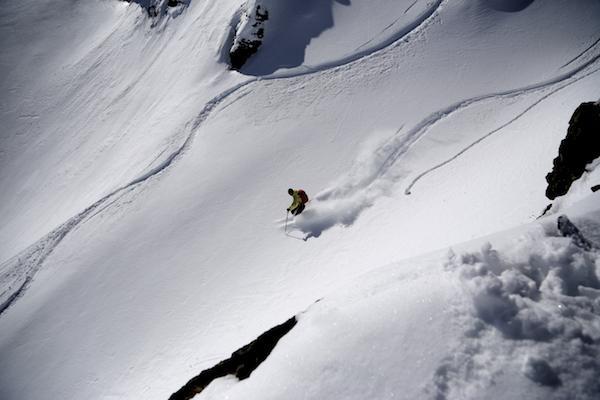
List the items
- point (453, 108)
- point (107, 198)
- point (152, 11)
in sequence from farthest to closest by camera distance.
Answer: point (152, 11) → point (107, 198) → point (453, 108)

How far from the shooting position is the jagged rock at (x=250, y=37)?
19844 mm

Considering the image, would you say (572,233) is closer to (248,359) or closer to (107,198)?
(248,359)

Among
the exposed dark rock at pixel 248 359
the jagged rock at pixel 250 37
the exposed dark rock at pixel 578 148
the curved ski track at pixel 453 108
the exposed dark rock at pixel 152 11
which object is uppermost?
the exposed dark rock at pixel 152 11

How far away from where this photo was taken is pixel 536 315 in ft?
11.8

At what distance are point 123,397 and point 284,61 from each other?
16.1m

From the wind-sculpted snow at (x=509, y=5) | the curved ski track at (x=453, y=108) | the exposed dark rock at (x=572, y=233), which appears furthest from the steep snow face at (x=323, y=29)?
the exposed dark rock at (x=572, y=233)

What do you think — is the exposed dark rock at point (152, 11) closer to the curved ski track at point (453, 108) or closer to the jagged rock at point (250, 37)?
the jagged rock at point (250, 37)

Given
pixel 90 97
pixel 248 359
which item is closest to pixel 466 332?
pixel 248 359

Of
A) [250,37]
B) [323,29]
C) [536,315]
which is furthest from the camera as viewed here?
[250,37]

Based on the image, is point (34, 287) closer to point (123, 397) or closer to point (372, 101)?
point (123, 397)

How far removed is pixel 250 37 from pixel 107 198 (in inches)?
445

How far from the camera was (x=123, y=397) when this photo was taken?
9.35 m

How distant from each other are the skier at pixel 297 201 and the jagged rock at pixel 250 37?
37.2 ft

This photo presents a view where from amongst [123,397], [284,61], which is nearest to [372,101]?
[284,61]
